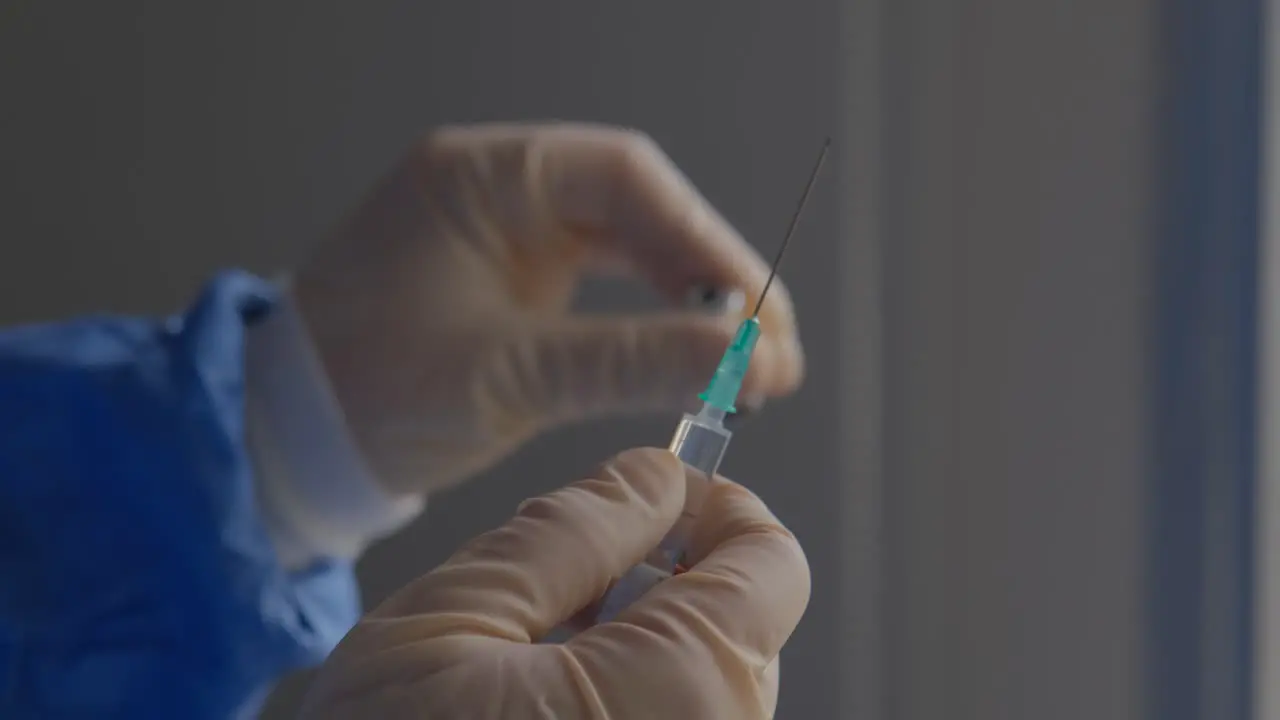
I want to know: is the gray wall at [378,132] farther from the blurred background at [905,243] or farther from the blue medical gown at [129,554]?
the blue medical gown at [129,554]

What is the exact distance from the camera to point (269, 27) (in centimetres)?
113

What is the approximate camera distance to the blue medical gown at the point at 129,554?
706mm

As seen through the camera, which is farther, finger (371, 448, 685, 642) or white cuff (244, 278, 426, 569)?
white cuff (244, 278, 426, 569)

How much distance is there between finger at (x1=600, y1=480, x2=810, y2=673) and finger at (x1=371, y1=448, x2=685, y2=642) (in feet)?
0.09

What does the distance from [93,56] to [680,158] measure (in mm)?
640

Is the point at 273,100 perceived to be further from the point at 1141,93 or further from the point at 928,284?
the point at 1141,93

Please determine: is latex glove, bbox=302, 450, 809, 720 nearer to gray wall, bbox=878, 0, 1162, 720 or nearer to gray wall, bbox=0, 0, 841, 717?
gray wall, bbox=878, 0, 1162, 720

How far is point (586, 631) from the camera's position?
0.45m

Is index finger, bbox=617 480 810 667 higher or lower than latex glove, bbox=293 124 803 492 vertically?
lower

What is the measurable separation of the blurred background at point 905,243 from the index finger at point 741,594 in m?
0.44

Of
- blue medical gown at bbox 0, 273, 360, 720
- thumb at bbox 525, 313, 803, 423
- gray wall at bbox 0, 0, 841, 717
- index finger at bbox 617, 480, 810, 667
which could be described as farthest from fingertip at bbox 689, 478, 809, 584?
gray wall at bbox 0, 0, 841, 717

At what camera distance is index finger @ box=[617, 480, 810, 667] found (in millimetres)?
440

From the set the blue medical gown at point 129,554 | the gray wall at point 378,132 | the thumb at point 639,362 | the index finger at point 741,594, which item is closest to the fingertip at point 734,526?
the index finger at point 741,594

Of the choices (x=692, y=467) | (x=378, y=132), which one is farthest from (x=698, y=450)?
(x=378, y=132)
